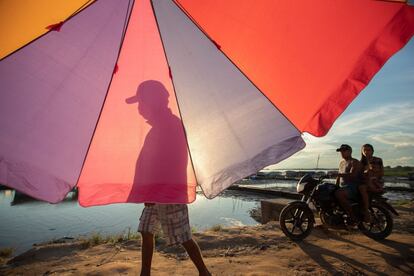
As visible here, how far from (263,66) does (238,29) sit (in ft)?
1.22

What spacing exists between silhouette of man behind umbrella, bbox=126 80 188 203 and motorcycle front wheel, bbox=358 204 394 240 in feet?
15.4

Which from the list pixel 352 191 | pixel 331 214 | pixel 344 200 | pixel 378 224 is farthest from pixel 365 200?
pixel 331 214

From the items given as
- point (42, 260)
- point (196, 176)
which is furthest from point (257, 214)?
point (196, 176)

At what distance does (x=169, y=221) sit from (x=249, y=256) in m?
2.47

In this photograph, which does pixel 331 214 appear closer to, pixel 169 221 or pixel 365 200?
pixel 365 200

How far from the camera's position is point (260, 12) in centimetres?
217

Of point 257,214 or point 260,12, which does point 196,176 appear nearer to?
point 260,12

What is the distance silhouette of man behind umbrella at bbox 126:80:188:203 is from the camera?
2541 mm

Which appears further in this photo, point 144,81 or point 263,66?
point 144,81

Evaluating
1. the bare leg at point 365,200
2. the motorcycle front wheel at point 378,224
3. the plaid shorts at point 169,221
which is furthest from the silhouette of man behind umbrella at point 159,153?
the motorcycle front wheel at point 378,224

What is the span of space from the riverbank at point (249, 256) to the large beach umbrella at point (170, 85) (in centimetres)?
195

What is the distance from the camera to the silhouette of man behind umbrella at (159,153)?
100 inches

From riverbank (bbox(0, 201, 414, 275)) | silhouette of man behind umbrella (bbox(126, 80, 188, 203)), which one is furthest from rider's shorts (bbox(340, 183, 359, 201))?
silhouette of man behind umbrella (bbox(126, 80, 188, 203))

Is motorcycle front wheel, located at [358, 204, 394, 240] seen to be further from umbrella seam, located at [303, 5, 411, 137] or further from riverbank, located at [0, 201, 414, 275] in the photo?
umbrella seam, located at [303, 5, 411, 137]
